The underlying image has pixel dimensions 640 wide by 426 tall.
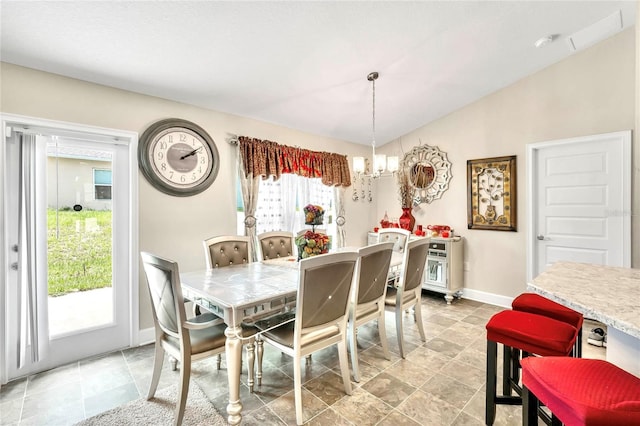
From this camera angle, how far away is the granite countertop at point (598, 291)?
3.21 feet

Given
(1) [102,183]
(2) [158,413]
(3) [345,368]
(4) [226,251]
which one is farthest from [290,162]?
(2) [158,413]

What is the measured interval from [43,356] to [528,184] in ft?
17.7

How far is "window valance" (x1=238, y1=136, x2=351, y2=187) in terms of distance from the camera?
11.6ft

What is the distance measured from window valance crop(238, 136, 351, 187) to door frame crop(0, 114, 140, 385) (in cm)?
118

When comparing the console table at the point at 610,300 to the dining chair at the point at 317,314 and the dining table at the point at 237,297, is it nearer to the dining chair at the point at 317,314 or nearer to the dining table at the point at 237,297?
the dining chair at the point at 317,314

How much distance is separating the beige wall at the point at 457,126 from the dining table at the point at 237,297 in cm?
93

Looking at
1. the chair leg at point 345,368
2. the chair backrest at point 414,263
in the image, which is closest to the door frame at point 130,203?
the chair leg at point 345,368

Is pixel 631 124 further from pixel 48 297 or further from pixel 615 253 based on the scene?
pixel 48 297

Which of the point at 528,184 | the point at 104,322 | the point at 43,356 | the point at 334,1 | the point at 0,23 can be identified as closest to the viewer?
the point at 0,23

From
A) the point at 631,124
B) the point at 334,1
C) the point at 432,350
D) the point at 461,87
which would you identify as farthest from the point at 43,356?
the point at 631,124

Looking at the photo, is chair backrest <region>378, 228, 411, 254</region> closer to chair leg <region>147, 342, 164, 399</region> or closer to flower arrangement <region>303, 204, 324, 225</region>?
flower arrangement <region>303, 204, 324, 225</region>

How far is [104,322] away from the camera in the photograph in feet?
8.93

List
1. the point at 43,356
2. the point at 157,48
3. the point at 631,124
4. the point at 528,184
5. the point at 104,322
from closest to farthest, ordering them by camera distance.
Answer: the point at 157,48 < the point at 43,356 < the point at 104,322 < the point at 631,124 < the point at 528,184

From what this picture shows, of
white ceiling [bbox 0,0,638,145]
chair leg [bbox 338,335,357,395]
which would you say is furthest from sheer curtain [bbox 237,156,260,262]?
chair leg [bbox 338,335,357,395]
